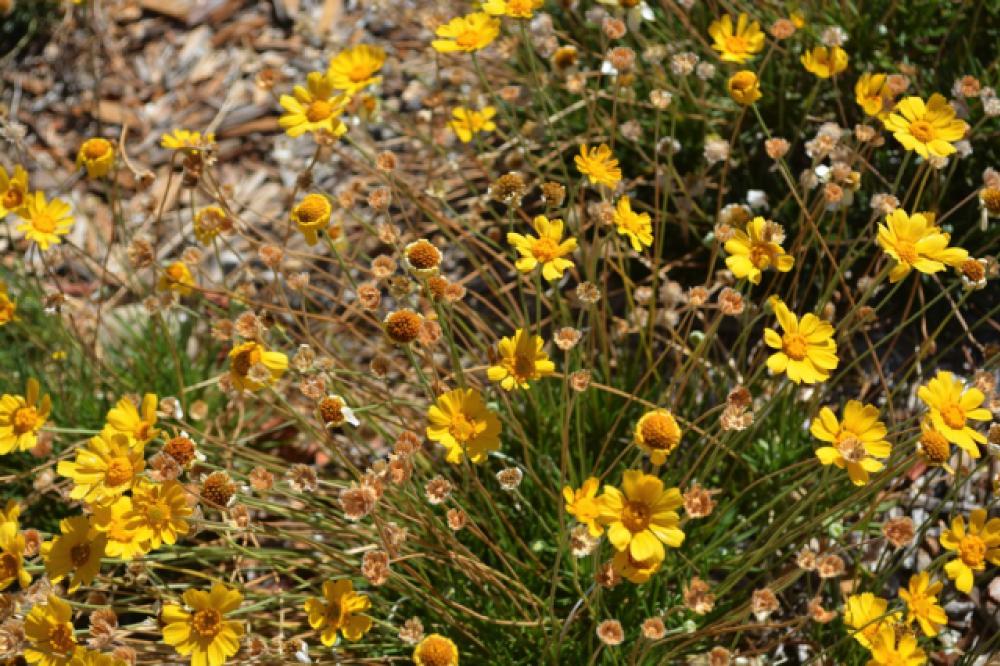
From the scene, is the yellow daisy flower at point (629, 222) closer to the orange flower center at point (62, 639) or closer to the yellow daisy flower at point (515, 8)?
the yellow daisy flower at point (515, 8)

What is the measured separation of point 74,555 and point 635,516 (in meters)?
1.20

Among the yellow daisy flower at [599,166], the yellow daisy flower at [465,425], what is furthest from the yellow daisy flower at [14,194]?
the yellow daisy flower at [599,166]

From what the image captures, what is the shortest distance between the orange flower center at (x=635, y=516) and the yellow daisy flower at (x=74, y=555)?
1095mm

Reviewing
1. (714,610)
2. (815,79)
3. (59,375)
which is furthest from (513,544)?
(815,79)

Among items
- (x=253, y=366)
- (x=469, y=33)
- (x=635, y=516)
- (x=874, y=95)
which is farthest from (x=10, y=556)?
(x=874, y=95)

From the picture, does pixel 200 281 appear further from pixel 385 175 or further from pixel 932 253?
pixel 932 253

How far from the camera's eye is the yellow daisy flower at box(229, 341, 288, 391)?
2088mm

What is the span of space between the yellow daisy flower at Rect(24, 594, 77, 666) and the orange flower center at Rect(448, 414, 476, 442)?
886 mm

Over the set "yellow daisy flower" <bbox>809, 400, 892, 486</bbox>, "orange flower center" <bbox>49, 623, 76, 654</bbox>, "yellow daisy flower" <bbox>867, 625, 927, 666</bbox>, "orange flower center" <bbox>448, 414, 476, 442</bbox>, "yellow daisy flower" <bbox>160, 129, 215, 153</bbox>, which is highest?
"yellow daisy flower" <bbox>160, 129, 215, 153</bbox>

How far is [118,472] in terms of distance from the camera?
6.46 ft

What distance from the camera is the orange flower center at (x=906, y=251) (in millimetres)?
2064

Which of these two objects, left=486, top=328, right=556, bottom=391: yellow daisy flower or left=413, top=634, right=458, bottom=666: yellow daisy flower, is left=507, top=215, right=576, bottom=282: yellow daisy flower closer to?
left=486, top=328, right=556, bottom=391: yellow daisy flower

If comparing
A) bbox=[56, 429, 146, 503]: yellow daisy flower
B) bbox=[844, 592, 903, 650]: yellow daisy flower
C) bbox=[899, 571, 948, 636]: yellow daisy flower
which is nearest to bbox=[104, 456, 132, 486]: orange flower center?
bbox=[56, 429, 146, 503]: yellow daisy flower

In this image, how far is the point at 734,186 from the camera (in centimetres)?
332
